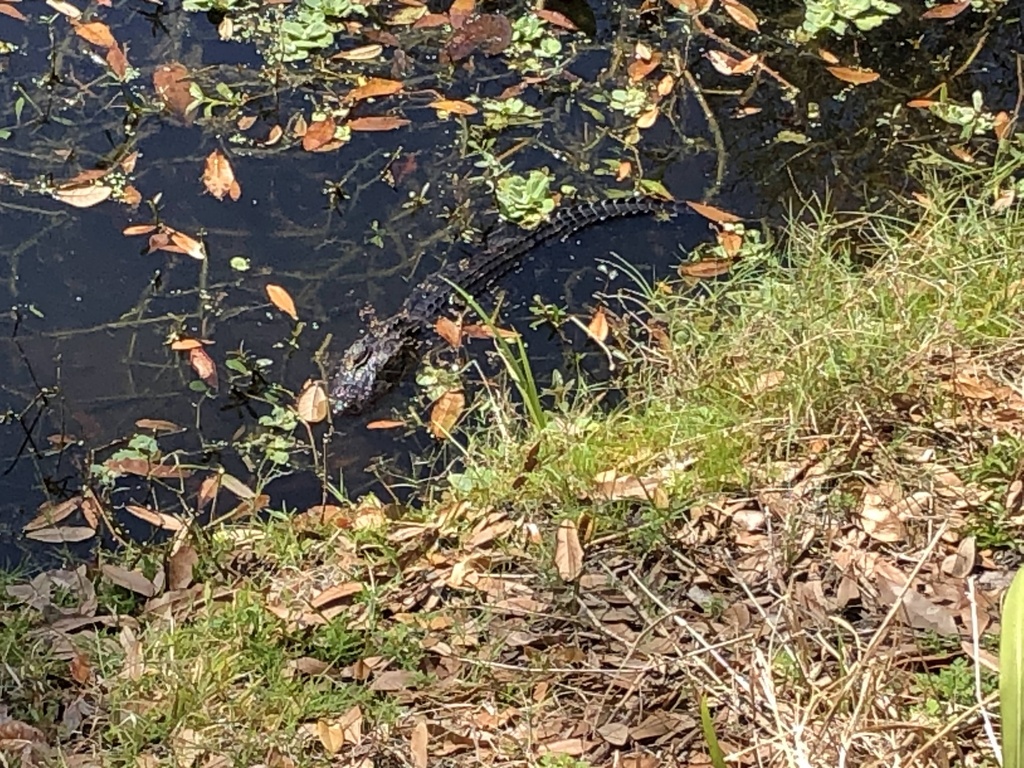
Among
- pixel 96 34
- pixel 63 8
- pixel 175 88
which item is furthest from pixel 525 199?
pixel 63 8

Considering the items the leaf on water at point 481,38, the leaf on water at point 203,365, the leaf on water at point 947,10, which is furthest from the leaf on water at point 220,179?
the leaf on water at point 947,10

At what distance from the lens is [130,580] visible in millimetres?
2754

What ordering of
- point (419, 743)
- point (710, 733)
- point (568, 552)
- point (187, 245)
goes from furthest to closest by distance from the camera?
point (187, 245) < point (568, 552) < point (419, 743) < point (710, 733)

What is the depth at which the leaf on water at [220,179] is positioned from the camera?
12.9 feet

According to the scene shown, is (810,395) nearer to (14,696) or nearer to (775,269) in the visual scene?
(775,269)

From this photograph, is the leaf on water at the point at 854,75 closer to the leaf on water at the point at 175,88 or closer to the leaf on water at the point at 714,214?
the leaf on water at the point at 714,214

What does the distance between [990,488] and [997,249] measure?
101 cm

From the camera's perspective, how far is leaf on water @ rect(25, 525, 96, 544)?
2.95 m

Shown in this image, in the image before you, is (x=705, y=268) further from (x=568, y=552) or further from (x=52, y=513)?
(x=52, y=513)

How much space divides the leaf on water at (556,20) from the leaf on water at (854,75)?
1125 millimetres

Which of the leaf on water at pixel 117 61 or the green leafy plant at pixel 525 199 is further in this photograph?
the leaf on water at pixel 117 61

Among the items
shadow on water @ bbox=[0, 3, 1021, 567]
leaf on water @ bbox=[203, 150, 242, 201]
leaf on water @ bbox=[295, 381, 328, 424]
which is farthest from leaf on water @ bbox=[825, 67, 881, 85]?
leaf on water @ bbox=[295, 381, 328, 424]

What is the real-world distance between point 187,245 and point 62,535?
3.88 ft

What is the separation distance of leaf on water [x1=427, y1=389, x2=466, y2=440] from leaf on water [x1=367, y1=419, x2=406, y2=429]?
0.33ft
